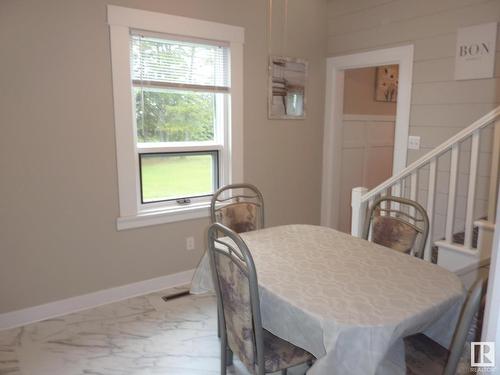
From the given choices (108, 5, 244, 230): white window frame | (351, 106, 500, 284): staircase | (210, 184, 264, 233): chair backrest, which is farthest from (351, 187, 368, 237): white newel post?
(108, 5, 244, 230): white window frame

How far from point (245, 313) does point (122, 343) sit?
1.29 meters

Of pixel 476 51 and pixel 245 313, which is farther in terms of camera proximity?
pixel 476 51

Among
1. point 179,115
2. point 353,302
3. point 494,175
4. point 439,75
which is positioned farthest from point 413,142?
point 353,302

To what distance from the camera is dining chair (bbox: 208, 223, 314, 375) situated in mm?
1473

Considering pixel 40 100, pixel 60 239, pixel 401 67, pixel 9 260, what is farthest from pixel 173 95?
pixel 401 67

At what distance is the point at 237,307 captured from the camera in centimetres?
156

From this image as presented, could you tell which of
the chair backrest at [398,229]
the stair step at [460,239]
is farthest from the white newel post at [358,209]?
the stair step at [460,239]

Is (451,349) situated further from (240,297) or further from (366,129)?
(366,129)

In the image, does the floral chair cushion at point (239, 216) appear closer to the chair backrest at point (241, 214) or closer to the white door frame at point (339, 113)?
Result: the chair backrest at point (241, 214)

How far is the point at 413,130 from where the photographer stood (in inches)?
129

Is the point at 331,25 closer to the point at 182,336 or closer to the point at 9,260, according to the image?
the point at 182,336

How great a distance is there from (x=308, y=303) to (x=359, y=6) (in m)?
3.15

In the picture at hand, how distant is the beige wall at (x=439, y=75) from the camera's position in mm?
2803

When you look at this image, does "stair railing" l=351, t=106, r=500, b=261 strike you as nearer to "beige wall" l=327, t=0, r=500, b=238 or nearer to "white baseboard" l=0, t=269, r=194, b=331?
"beige wall" l=327, t=0, r=500, b=238
